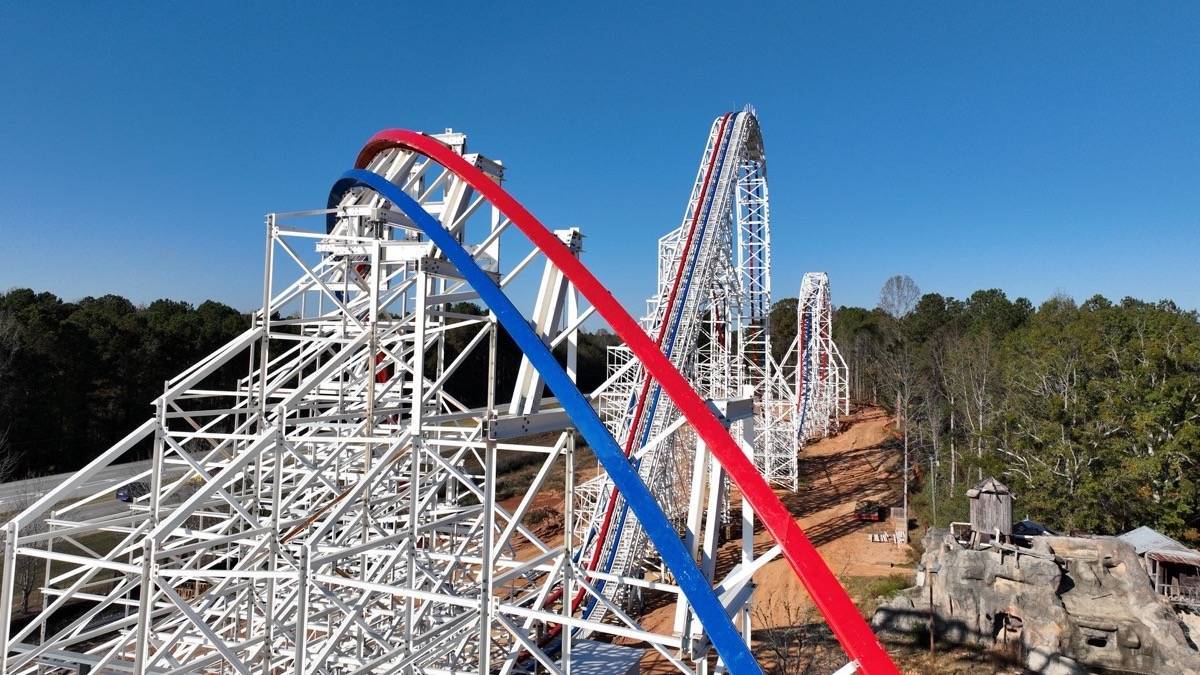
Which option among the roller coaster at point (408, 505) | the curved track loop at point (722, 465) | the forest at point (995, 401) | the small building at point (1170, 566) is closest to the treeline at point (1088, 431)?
the forest at point (995, 401)

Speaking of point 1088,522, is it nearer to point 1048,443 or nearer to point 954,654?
point 1048,443

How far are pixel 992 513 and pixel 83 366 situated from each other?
33.1 meters

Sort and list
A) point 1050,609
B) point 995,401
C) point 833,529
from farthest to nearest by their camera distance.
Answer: point 995,401
point 833,529
point 1050,609

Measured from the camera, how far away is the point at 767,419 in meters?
24.7

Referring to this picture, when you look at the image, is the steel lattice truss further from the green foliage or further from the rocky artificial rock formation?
the green foliage

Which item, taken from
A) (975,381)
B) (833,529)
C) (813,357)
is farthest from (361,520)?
(975,381)

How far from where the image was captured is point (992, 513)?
16297mm

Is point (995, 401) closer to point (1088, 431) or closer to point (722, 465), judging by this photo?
point (1088, 431)

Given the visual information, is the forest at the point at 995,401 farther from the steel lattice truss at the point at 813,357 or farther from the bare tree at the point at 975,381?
the steel lattice truss at the point at 813,357

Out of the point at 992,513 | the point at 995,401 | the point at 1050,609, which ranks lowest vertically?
the point at 1050,609

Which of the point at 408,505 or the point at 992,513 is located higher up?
the point at 408,505

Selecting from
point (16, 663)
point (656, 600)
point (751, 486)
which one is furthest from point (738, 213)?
point (16, 663)

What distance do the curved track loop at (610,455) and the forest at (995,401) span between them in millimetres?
18517

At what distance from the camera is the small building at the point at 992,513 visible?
16.1 meters
